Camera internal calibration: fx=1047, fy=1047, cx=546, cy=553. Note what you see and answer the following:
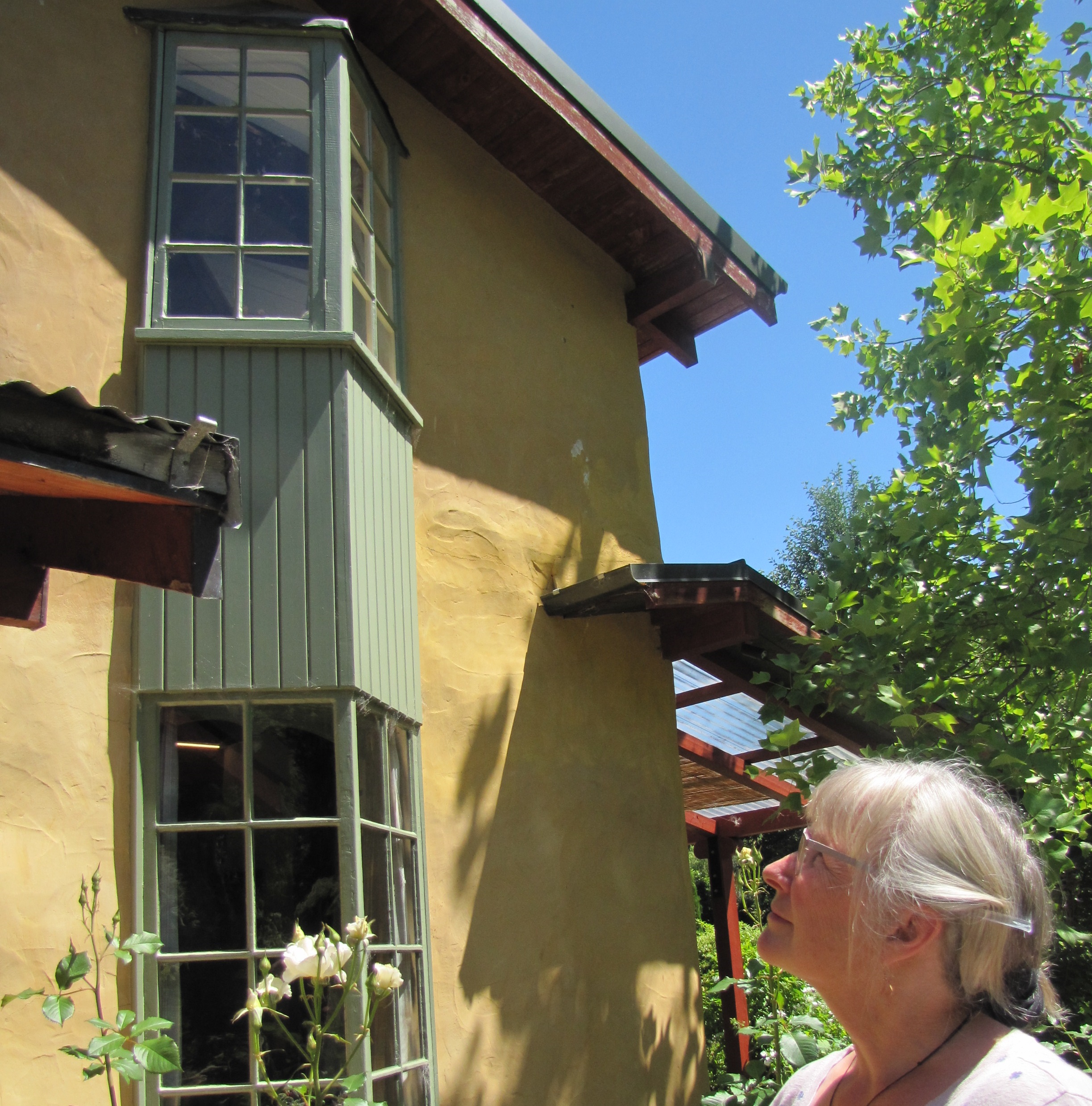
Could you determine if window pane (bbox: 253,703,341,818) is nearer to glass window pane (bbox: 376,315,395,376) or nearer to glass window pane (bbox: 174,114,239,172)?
glass window pane (bbox: 376,315,395,376)

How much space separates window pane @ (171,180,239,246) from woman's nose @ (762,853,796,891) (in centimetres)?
372

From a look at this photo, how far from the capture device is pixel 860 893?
5.99ft

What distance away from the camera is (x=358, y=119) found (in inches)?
206

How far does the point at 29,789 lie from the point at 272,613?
102cm

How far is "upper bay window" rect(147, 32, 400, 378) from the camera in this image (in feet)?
14.7

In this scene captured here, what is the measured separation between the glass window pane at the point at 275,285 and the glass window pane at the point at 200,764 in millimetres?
1728

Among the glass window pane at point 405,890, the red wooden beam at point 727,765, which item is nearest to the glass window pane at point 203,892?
the glass window pane at point 405,890

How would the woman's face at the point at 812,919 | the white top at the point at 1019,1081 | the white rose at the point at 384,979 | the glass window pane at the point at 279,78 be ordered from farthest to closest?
the glass window pane at the point at 279,78 < the white rose at the point at 384,979 < the woman's face at the point at 812,919 < the white top at the point at 1019,1081

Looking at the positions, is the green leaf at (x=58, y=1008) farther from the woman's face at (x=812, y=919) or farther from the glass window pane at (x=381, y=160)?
the glass window pane at (x=381, y=160)

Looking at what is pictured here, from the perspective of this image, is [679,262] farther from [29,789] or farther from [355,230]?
[29,789]

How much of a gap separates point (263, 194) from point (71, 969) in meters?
3.33

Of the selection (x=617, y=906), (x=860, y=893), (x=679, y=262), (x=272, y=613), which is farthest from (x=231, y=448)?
(x=679, y=262)

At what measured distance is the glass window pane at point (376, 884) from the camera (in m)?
3.92

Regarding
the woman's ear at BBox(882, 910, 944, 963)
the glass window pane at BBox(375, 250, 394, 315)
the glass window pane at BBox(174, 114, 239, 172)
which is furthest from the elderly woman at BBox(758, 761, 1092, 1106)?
the glass window pane at BBox(174, 114, 239, 172)
